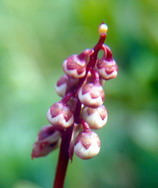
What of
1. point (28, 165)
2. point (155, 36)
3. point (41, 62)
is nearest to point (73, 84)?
point (28, 165)

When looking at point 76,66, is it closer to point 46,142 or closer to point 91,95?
point 91,95

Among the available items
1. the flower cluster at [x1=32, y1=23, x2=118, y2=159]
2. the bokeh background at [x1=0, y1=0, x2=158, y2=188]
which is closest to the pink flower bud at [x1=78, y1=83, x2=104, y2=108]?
the flower cluster at [x1=32, y1=23, x2=118, y2=159]

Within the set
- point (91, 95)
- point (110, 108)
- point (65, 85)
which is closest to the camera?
point (91, 95)

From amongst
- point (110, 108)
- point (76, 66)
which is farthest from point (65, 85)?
point (110, 108)

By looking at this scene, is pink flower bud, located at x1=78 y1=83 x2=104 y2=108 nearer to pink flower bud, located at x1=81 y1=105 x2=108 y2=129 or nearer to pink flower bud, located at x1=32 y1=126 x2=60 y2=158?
pink flower bud, located at x1=81 y1=105 x2=108 y2=129

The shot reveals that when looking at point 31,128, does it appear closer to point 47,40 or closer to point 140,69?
point 140,69
